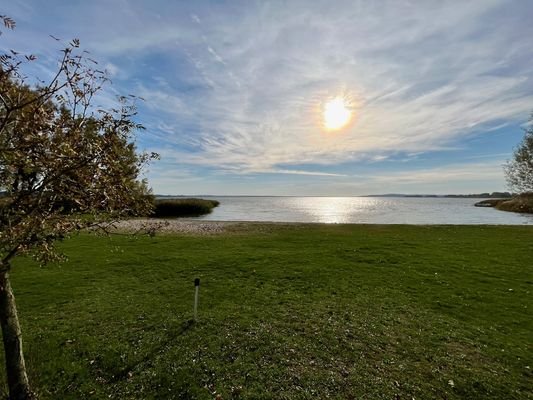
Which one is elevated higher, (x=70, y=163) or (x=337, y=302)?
(x=70, y=163)

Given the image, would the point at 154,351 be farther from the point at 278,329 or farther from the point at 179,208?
the point at 179,208

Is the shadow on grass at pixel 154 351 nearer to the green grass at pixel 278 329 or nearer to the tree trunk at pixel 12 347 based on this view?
the green grass at pixel 278 329

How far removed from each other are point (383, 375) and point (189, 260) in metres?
13.4

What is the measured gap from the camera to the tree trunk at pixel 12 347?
19.0 feet

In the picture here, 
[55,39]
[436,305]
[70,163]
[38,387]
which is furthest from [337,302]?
[55,39]

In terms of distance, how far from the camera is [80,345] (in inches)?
329

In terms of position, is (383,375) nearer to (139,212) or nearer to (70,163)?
(139,212)

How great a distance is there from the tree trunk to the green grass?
1.76 ft

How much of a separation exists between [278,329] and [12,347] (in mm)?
6445

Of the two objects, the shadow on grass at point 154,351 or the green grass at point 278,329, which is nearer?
the green grass at point 278,329

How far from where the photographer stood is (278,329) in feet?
30.7

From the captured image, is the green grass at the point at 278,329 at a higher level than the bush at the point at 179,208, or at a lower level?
lower

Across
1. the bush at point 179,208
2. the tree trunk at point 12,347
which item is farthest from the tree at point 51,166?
the bush at point 179,208

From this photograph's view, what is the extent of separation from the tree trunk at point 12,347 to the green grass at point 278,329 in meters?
0.54
